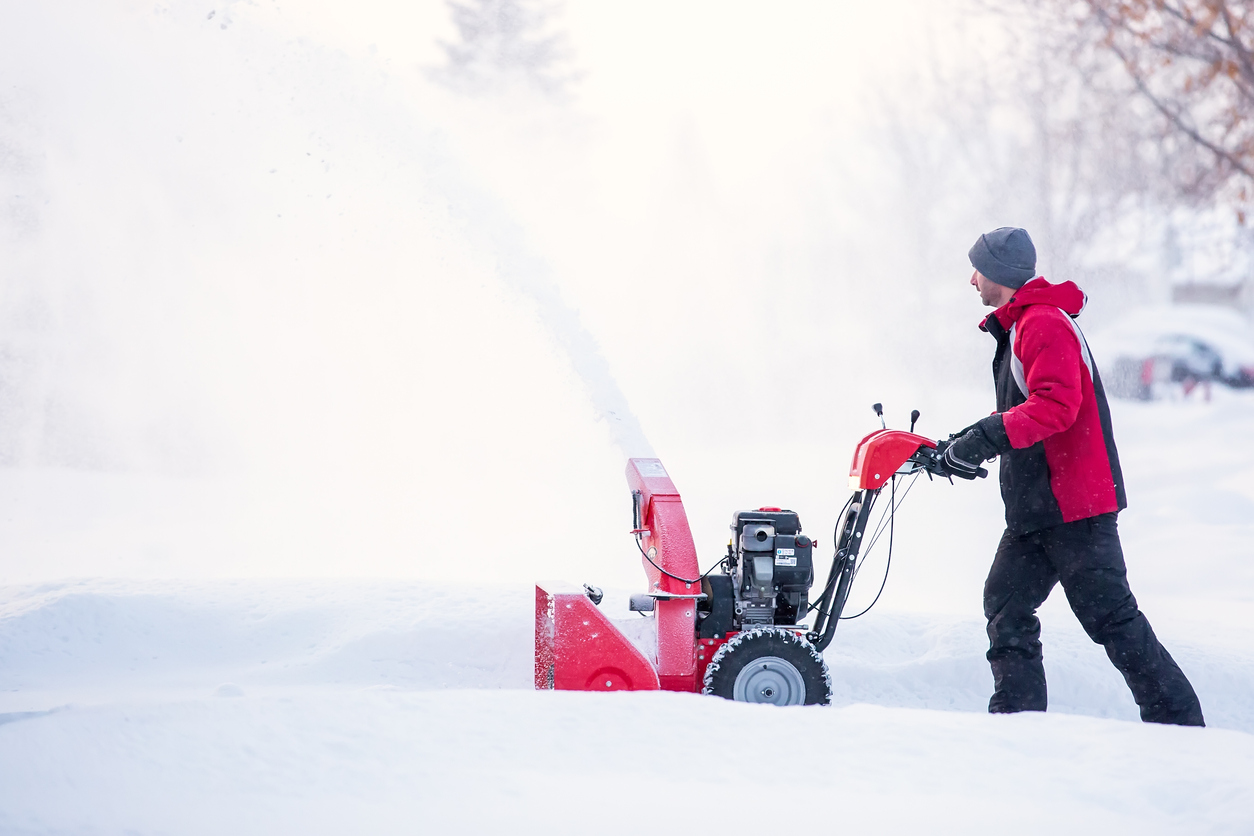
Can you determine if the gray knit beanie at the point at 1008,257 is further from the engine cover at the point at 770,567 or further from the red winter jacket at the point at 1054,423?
the engine cover at the point at 770,567

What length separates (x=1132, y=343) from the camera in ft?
50.5

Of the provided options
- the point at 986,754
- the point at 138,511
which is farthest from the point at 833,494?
the point at 986,754

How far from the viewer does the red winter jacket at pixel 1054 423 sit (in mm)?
2770

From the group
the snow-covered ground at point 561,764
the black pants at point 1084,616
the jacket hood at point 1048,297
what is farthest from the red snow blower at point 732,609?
the snow-covered ground at point 561,764

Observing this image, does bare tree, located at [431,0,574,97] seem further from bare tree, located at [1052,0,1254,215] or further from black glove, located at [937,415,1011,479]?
black glove, located at [937,415,1011,479]

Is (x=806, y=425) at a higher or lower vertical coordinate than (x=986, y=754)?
A: higher

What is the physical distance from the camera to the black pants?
2783 mm

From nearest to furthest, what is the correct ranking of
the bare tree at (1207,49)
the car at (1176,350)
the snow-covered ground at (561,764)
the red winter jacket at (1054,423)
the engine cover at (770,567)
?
the snow-covered ground at (561,764) < the red winter jacket at (1054,423) < the engine cover at (770,567) < the bare tree at (1207,49) < the car at (1176,350)

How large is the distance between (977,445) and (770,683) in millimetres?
933

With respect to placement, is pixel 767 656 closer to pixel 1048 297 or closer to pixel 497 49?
pixel 1048 297

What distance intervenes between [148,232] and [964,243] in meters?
10.7

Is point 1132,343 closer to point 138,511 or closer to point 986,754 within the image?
point 138,511

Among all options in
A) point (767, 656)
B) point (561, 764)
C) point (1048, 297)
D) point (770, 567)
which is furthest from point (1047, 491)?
point (561, 764)

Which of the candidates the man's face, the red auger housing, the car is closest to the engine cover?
the red auger housing
